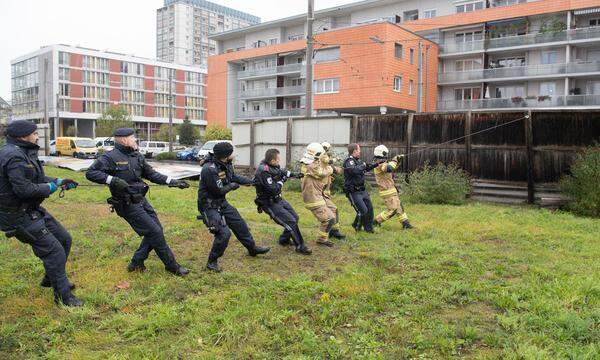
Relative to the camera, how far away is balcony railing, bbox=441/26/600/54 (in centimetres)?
3825

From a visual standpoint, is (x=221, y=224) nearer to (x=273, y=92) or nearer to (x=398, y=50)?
(x=398, y=50)

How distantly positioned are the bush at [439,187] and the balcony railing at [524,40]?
3075cm

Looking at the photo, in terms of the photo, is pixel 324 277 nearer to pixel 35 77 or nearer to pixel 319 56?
pixel 319 56

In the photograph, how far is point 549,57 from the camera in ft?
134

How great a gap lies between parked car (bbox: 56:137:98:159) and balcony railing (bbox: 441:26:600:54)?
3081 centimetres

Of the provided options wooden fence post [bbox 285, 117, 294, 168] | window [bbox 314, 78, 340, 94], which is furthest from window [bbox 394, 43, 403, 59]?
wooden fence post [bbox 285, 117, 294, 168]

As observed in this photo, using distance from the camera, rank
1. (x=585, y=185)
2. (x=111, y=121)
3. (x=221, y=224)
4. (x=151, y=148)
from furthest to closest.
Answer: (x=111, y=121)
(x=151, y=148)
(x=585, y=185)
(x=221, y=224)

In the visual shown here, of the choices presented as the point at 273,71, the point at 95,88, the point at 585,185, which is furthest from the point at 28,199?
the point at 95,88

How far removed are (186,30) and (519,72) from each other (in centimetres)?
10146

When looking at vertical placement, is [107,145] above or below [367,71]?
below

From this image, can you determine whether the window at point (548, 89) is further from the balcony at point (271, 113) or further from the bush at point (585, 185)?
the bush at point (585, 185)

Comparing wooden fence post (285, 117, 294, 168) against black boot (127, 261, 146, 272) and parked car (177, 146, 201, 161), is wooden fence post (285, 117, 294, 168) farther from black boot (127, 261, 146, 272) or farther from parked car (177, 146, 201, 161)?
parked car (177, 146, 201, 161)

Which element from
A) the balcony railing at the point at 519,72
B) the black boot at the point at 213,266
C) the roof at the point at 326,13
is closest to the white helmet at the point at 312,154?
→ the black boot at the point at 213,266

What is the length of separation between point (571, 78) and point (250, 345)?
42.4 m
